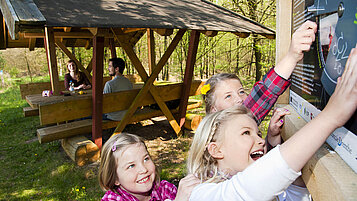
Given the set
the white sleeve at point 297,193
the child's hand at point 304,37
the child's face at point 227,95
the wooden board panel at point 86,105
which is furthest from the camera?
the wooden board panel at point 86,105

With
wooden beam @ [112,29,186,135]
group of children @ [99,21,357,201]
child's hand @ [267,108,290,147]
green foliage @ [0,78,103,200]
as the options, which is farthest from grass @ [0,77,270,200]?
child's hand @ [267,108,290,147]

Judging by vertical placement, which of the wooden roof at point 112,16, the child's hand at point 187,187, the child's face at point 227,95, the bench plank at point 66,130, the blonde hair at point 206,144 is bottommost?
the bench plank at point 66,130

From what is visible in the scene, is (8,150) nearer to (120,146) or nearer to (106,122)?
(106,122)

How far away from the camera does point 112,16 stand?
13.9 ft

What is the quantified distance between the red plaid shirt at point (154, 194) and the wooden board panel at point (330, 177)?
0.95m

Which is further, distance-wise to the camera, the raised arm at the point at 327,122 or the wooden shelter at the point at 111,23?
the wooden shelter at the point at 111,23

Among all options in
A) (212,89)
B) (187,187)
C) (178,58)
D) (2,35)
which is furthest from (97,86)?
(178,58)

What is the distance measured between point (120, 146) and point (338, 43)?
1262 mm

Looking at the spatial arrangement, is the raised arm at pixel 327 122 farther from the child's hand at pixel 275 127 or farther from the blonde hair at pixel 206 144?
the child's hand at pixel 275 127

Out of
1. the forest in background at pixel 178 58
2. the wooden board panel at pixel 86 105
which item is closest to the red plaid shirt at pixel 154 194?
the wooden board panel at pixel 86 105

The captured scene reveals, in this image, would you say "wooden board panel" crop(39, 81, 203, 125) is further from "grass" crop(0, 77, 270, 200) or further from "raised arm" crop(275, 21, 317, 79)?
"raised arm" crop(275, 21, 317, 79)

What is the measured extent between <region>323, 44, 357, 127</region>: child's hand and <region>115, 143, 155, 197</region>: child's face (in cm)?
113

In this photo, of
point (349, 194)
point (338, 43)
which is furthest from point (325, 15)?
point (349, 194)

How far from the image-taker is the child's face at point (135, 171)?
1.58 metres
